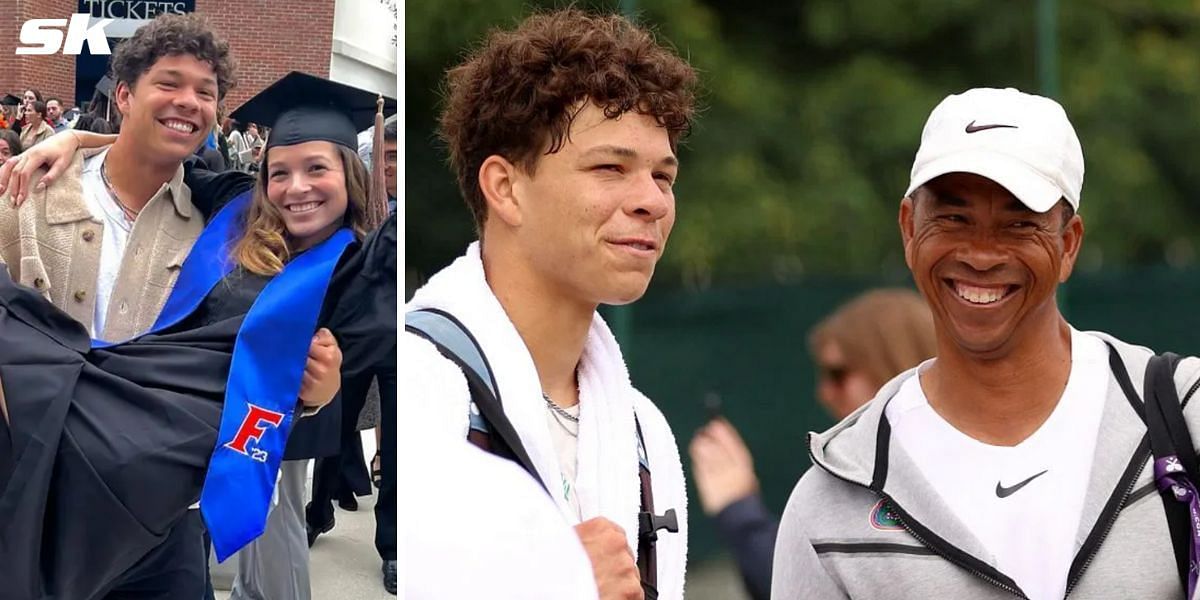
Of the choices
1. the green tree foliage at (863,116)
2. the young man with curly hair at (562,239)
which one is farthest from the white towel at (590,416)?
the green tree foliage at (863,116)

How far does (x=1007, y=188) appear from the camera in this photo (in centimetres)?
215

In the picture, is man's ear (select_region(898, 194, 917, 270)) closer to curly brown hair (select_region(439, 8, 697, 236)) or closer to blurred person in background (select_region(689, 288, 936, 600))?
curly brown hair (select_region(439, 8, 697, 236))

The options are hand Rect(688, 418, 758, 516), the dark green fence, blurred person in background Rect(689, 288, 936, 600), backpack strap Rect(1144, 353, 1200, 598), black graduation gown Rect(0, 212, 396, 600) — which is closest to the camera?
backpack strap Rect(1144, 353, 1200, 598)

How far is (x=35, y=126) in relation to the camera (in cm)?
274

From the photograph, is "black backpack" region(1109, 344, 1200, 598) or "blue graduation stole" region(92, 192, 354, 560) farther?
"blue graduation stole" region(92, 192, 354, 560)

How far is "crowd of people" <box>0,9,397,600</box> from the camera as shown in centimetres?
268

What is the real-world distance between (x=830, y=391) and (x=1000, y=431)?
1260 millimetres

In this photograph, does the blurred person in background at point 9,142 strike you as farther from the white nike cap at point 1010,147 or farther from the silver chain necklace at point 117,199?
the white nike cap at point 1010,147

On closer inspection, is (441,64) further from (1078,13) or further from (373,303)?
(1078,13)

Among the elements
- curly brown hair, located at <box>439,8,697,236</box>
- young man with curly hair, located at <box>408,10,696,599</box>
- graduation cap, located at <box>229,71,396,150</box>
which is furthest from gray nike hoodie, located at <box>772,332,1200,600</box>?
graduation cap, located at <box>229,71,396,150</box>

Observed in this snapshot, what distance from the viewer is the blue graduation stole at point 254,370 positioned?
8.84 feet

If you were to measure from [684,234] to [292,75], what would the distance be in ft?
4.65

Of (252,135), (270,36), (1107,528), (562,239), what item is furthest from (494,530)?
(270,36)

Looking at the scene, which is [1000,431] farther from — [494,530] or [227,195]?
[227,195]
